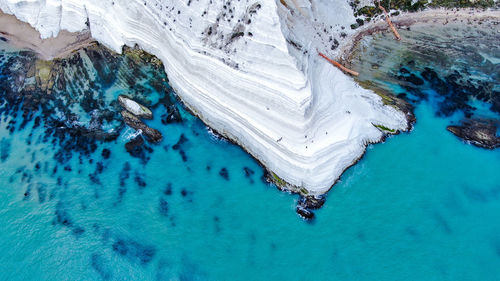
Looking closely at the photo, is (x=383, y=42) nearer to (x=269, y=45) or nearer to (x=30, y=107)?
(x=269, y=45)

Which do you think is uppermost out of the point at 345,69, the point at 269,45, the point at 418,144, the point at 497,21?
the point at 497,21

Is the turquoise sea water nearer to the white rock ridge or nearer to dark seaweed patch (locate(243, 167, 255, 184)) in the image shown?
dark seaweed patch (locate(243, 167, 255, 184))

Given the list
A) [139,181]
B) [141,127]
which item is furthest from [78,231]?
[141,127]

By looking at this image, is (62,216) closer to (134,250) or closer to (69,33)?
(134,250)

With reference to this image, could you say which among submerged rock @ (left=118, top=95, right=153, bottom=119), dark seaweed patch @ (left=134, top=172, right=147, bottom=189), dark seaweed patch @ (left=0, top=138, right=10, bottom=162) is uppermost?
submerged rock @ (left=118, top=95, right=153, bottom=119)

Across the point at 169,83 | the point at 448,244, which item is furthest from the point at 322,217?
the point at 169,83

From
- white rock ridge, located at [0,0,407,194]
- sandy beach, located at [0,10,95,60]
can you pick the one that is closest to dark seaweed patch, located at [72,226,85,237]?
white rock ridge, located at [0,0,407,194]
